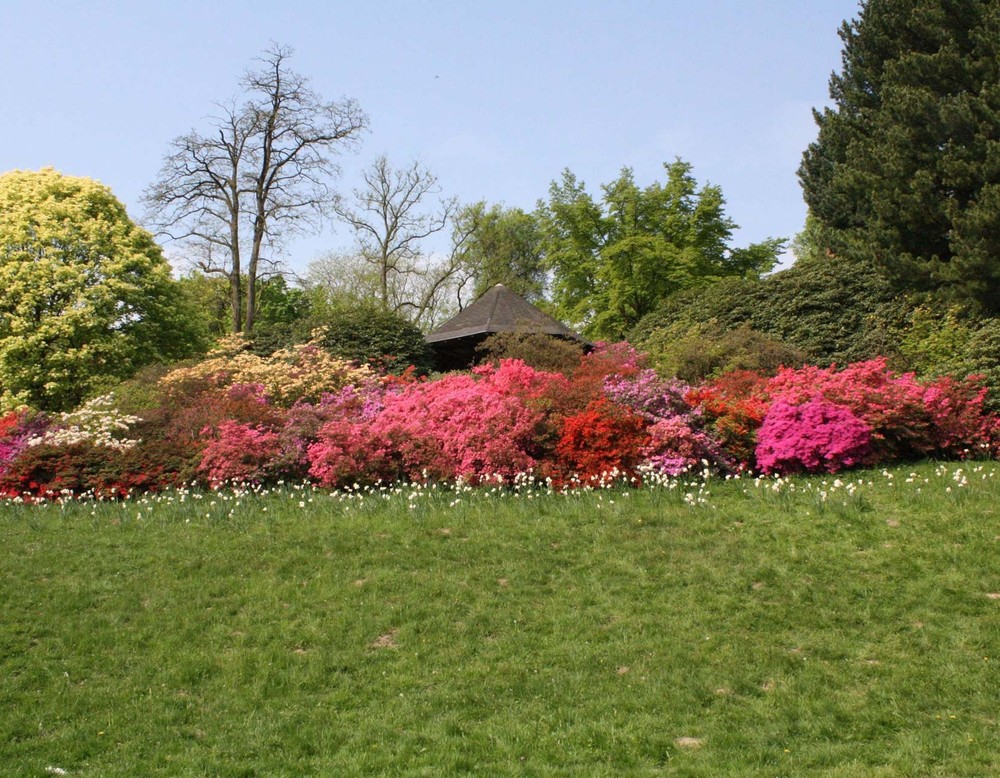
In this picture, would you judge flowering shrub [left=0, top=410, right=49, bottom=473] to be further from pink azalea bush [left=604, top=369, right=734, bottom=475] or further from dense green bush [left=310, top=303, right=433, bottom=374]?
pink azalea bush [left=604, top=369, right=734, bottom=475]

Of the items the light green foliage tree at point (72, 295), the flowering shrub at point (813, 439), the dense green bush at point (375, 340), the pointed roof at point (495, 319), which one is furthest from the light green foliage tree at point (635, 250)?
the flowering shrub at point (813, 439)

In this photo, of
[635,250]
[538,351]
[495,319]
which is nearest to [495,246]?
[635,250]

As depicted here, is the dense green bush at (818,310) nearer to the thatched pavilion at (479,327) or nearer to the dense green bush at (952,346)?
the dense green bush at (952,346)

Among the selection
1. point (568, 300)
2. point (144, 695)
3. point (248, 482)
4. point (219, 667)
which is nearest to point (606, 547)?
point (219, 667)

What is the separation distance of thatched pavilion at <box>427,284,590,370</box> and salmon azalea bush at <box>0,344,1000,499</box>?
1078cm

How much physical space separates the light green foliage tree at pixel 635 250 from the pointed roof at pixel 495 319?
679cm

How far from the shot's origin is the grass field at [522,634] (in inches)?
210

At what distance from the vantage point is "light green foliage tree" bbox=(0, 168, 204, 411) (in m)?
19.7

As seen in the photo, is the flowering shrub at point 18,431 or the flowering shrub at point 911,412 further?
the flowering shrub at point 18,431

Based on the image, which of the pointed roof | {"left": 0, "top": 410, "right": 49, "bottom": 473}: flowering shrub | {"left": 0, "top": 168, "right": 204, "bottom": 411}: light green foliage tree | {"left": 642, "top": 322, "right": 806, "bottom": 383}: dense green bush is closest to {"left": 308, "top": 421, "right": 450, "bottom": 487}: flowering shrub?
{"left": 0, "top": 410, "right": 49, "bottom": 473}: flowering shrub

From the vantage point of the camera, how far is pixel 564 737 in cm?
542

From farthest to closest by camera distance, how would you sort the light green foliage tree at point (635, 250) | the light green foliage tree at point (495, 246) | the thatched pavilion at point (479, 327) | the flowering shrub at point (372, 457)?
the light green foliage tree at point (495, 246) → the light green foliage tree at point (635, 250) → the thatched pavilion at point (479, 327) → the flowering shrub at point (372, 457)

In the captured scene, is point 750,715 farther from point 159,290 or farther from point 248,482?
point 159,290

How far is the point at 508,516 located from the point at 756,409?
395cm
